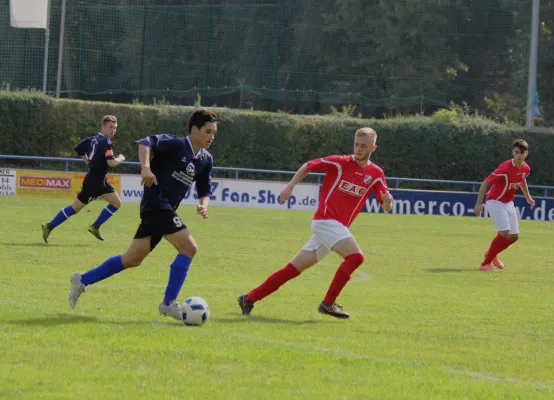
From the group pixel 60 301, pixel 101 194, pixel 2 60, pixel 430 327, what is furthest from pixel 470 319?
pixel 2 60

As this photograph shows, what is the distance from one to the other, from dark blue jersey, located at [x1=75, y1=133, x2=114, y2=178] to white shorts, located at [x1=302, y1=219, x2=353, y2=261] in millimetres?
7825

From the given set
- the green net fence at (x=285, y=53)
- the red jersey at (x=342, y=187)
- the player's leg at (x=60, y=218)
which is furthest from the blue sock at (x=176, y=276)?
the green net fence at (x=285, y=53)

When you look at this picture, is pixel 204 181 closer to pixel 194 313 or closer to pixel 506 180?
pixel 194 313

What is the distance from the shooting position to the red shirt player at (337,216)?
9734mm

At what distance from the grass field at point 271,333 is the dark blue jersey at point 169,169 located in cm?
100

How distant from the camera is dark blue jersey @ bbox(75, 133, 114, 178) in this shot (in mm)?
17109

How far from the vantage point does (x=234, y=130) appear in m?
39.2

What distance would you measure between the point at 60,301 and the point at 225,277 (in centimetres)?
382

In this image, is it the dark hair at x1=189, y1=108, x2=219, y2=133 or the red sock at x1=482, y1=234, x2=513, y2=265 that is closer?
the dark hair at x1=189, y1=108, x2=219, y2=133

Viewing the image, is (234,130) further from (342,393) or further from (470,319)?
(342,393)

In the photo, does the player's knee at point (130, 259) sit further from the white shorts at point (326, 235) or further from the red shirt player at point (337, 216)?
the white shorts at point (326, 235)

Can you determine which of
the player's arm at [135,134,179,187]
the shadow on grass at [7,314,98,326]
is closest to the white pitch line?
the shadow on grass at [7,314,98,326]

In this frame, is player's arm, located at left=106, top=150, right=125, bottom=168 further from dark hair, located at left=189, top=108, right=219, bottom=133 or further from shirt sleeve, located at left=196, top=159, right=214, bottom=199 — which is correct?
dark hair, located at left=189, top=108, right=219, bottom=133

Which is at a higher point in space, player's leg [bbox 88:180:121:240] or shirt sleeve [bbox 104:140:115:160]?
shirt sleeve [bbox 104:140:115:160]
